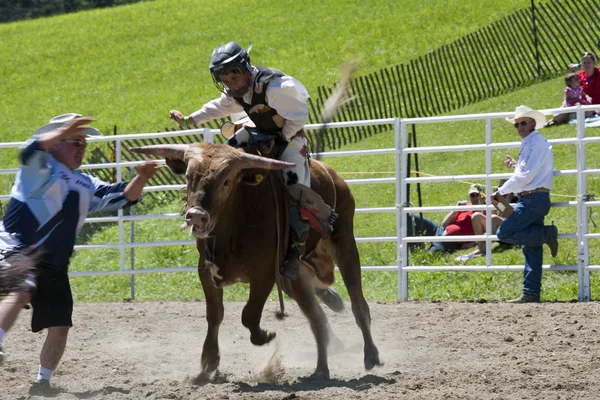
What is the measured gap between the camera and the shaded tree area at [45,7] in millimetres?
46062

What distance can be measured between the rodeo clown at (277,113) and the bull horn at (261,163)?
0.49 metres

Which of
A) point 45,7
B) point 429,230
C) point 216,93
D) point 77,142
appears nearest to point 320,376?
point 77,142

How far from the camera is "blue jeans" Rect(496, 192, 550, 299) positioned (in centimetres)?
922

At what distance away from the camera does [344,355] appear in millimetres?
7434

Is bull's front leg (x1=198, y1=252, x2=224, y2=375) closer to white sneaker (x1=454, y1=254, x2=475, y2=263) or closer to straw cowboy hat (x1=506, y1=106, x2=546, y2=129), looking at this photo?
straw cowboy hat (x1=506, y1=106, x2=546, y2=129)

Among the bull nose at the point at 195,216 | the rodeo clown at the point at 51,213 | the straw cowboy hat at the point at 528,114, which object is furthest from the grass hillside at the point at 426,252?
the bull nose at the point at 195,216

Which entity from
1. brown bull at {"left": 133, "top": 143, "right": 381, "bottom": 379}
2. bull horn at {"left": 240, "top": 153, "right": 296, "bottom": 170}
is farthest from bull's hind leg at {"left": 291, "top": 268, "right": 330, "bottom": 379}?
bull horn at {"left": 240, "top": 153, "right": 296, "bottom": 170}

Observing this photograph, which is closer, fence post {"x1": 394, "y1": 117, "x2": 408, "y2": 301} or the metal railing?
the metal railing

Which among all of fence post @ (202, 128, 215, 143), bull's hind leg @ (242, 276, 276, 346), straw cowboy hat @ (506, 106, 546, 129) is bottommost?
bull's hind leg @ (242, 276, 276, 346)

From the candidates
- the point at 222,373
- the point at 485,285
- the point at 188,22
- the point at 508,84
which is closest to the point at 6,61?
the point at 188,22

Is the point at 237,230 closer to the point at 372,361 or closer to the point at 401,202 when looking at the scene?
the point at 372,361

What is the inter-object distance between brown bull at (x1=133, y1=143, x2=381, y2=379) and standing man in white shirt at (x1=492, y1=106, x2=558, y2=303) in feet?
10.1

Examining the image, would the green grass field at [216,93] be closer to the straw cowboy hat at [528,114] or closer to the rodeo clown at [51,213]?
the straw cowboy hat at [528,114]

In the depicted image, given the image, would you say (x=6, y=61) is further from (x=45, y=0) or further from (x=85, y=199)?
(x=85, y=199)
